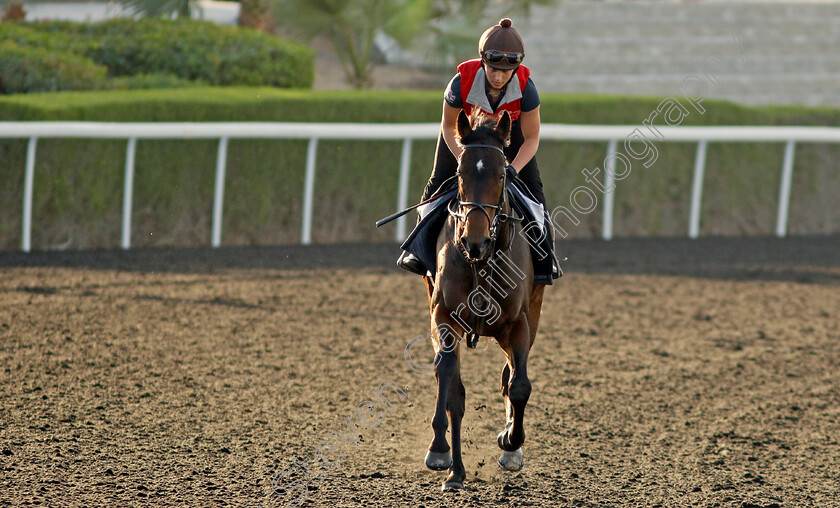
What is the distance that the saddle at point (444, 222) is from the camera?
4.32m

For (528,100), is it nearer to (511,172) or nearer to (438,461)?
(511,172)

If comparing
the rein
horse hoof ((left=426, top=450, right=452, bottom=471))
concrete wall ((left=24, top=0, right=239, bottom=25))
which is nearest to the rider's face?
the rein

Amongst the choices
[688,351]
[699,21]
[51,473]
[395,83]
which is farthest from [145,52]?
[699,21]

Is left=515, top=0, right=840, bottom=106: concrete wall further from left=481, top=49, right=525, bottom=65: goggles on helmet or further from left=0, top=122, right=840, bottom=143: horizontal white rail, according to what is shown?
left=481, top=49, right=525, bottom=65: goggles on helmet

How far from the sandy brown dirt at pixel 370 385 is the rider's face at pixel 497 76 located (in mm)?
1685

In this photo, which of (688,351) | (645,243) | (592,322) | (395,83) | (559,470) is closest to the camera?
(559,470)

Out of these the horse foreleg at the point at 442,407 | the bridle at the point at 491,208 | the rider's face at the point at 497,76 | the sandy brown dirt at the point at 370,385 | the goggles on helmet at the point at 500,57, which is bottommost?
the sandy brown dirt at the point at 370,385

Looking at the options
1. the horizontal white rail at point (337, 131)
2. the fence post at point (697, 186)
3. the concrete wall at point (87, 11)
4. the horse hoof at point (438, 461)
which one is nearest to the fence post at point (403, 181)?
the horizontal white rail at point (337, 131)

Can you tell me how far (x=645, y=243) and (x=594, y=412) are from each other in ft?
18.9

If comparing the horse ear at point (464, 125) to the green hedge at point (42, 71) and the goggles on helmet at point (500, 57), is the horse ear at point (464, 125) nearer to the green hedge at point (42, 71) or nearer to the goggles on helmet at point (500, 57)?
the goggles on helmet at point (500, 57)

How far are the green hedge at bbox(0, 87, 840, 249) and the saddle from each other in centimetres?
526

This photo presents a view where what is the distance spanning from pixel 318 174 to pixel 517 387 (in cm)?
599

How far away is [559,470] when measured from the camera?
14.5 feet

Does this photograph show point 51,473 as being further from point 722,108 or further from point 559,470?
point 722,108
